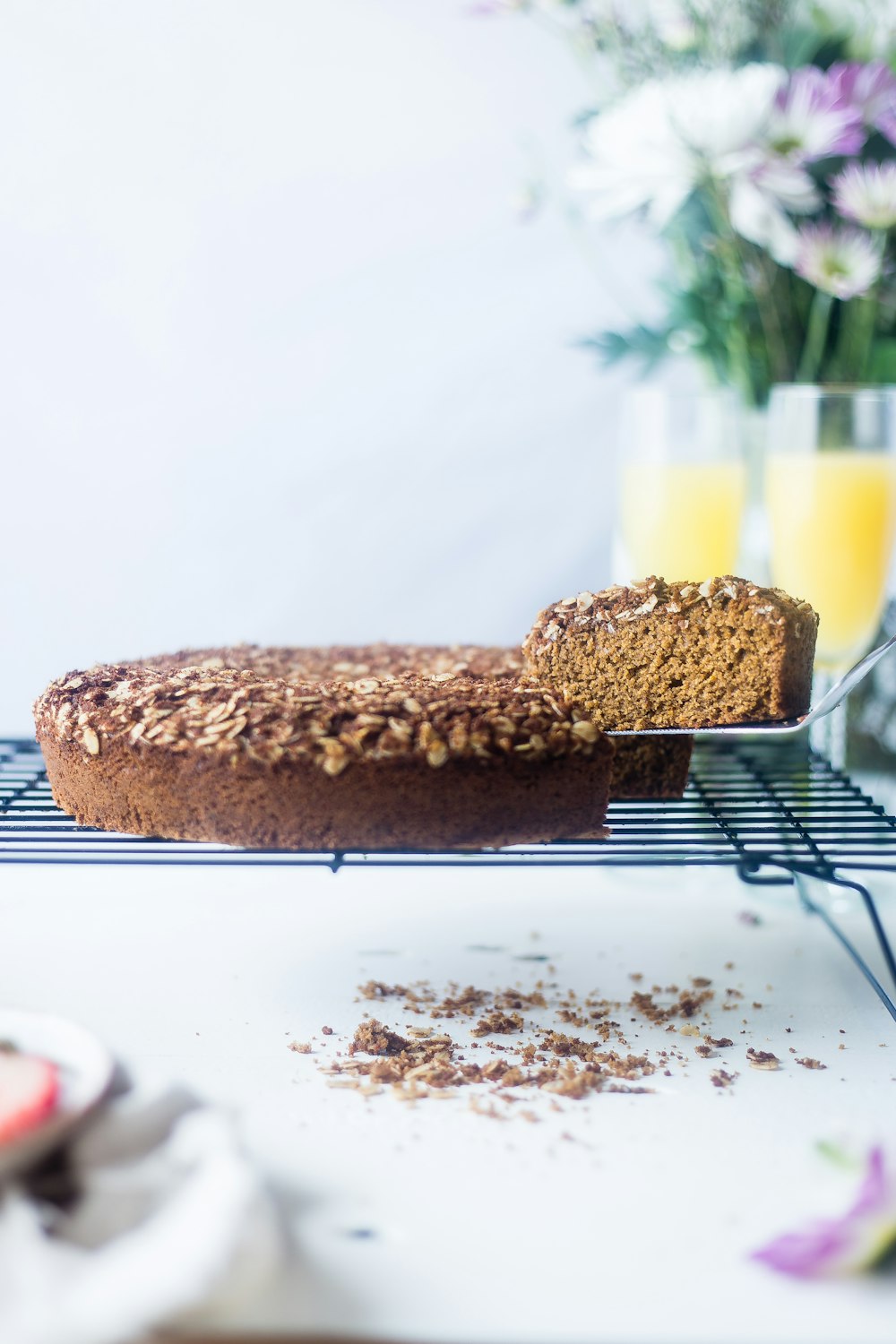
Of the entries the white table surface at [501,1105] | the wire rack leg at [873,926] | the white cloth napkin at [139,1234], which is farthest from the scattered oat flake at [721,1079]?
the white cloth napkin at [139,1234]

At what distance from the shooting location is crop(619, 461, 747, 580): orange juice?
7.83 ft

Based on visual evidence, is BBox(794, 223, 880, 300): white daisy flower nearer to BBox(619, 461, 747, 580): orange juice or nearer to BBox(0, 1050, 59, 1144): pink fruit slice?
BBox(619, 461, 747, 580): orange juice

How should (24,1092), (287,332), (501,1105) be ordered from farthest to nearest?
(287,332)
(501,1105)
(24,1092)

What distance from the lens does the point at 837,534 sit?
7.41ft

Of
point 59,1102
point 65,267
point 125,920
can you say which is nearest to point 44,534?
point 65,267

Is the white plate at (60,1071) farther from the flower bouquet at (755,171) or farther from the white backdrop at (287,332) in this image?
the white backdrop at (287,332)

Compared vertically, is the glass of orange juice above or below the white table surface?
above

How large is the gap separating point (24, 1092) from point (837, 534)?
167 cm

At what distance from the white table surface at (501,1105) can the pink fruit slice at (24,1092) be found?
123mm

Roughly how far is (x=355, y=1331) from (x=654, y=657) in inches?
36.4

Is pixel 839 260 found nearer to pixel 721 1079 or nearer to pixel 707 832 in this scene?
pixel 707 832

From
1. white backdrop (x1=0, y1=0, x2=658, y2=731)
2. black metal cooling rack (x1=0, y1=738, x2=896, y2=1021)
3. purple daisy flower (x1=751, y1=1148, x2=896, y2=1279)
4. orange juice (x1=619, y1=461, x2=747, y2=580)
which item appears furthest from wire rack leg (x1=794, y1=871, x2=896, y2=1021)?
white backdrop (x1=0, y1=0, x2=658, y2=731)

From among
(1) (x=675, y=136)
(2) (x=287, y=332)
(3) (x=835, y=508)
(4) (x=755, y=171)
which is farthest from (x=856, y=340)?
(2) (x=287, y=332)

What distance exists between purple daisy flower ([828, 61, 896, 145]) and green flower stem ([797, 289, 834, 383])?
39 centimetres
